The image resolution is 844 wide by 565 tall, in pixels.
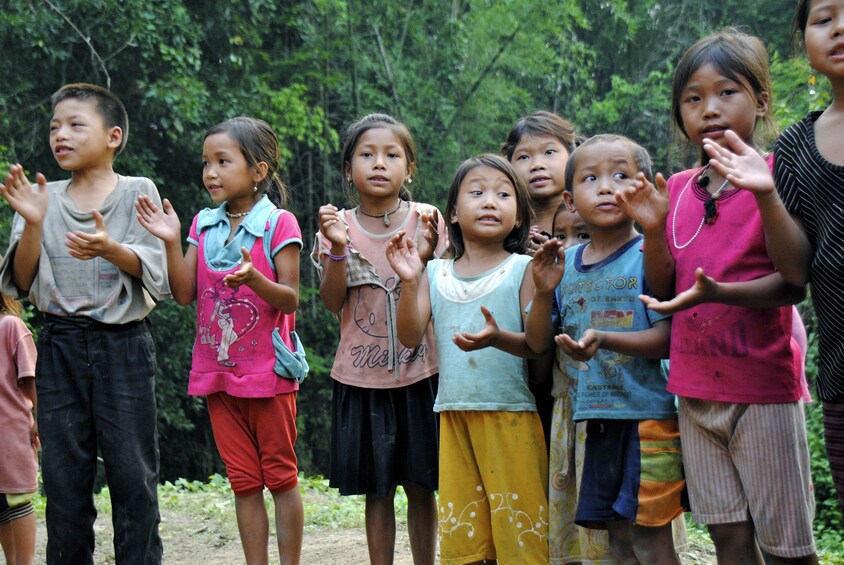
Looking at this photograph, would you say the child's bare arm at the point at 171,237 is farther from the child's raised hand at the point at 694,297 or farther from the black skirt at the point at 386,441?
the child's raised hand at the point at 694,297

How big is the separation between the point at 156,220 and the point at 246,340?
0.56 m

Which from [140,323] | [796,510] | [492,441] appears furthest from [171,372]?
[796,510]

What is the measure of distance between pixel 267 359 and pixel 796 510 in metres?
1.97

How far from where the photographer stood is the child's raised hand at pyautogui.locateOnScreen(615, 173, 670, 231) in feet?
8.93

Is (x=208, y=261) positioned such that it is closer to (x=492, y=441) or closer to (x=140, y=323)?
(x=140, y=323)

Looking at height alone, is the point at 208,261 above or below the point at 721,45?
below

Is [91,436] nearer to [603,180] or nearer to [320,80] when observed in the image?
[603,180]

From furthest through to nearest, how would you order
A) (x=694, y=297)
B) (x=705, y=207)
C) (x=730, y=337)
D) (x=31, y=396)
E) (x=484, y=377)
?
(x=31, y=396)
(x=484, y=377)
(x=705, y=207)
(x=730, y=337)
(x=694, y=297)

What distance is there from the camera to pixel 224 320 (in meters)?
3.68

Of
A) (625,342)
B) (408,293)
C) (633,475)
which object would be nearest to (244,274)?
(408,293)

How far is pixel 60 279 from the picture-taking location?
3.61m

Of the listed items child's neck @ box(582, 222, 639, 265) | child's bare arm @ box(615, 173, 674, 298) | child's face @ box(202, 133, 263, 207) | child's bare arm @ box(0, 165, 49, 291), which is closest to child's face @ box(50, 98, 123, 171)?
child's bare arm @ box(0, 165, 49, 291)

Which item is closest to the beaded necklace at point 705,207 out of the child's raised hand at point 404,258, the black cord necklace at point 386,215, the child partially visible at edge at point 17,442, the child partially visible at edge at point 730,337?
the child partially visible at edge at point 730,337

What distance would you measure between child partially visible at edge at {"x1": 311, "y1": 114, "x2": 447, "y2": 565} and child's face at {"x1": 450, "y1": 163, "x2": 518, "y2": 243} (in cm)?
24
